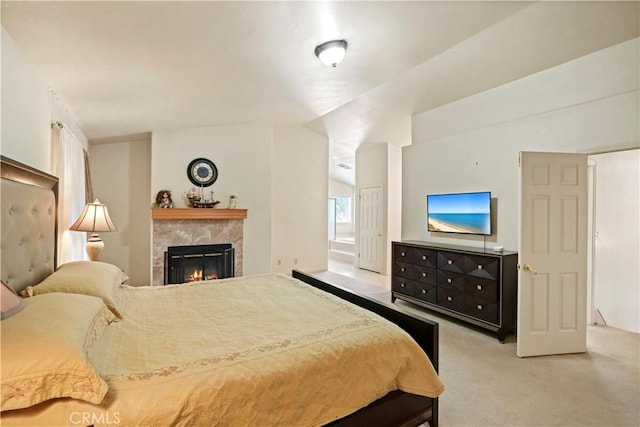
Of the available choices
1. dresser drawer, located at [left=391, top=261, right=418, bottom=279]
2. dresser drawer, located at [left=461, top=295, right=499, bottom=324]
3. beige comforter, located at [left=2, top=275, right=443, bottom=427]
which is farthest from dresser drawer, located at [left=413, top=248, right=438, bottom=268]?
beige comforter, located at [left=2, top=275, right=443, bottom=427]

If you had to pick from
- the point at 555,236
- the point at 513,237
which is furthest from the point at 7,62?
the point at 513,237

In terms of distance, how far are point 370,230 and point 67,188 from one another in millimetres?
5790

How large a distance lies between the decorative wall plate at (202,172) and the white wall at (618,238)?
5340 millimetres

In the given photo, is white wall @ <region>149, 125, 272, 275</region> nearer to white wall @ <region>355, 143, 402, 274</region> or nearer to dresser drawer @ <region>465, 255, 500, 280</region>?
white wall @ <region>355, 143, 402, 274</region>

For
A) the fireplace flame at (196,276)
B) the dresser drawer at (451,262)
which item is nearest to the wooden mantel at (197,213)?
the fireplace flame at (196,276)

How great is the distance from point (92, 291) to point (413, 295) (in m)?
3.64

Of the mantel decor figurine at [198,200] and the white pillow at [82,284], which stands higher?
the mantel decor figurine at [198,200]

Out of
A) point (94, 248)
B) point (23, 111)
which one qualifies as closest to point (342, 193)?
point (94, 248)

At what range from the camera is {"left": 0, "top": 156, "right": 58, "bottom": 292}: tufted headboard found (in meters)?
1.68

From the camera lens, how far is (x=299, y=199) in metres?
6.63

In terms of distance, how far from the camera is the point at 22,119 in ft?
6.71

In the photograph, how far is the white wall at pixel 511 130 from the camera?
3.03m

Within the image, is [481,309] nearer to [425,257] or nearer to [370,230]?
[425,257]

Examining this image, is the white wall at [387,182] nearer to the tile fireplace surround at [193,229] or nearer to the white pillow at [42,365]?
the tile fireplace surround at [193,229]
